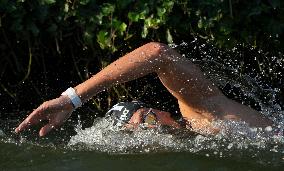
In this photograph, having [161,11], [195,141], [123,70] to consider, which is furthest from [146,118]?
[161,11]

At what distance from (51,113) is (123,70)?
53cm

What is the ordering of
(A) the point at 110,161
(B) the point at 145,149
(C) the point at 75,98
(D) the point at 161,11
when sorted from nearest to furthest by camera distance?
(C) the point at 75,98, (A) the point at 110,161, (B) the point at 145,149, (D) the point at 161,11

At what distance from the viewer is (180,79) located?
4.65 m

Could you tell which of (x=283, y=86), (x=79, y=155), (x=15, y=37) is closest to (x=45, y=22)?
(x=15, y=37)

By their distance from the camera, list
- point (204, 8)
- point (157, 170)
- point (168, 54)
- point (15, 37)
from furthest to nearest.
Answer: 1. point (15, 37)
2. point (204, 8)
3. point (168, 54)
4. point (157, 170)

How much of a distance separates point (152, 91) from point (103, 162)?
2.06 meters

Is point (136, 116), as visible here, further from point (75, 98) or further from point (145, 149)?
point (75, 98)

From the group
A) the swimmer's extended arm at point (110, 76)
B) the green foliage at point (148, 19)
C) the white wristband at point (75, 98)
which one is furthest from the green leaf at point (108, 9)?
the white wristband at point (75, 98)

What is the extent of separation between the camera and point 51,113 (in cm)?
428

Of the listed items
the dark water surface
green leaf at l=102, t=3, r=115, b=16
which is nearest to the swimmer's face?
the dark water surface

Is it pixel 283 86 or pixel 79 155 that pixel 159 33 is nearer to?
pixel 283 86

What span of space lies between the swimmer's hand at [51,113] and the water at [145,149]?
31 centimetres

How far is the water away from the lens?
4402 millimetres

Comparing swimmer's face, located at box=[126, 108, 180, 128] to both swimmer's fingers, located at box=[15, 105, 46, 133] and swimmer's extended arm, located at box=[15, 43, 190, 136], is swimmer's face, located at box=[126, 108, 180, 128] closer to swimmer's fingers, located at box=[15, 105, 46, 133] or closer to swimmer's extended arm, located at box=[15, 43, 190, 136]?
swimmer's extended arm, located at box=[15, 43, 190, 136]
